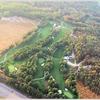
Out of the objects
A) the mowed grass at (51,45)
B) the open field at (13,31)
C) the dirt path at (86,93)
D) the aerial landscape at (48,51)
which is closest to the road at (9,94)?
the aerial landscape at (48,51)

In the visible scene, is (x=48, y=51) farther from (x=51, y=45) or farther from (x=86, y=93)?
(x=86, y=93)

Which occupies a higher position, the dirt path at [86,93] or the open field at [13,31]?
the open field at [13,31]

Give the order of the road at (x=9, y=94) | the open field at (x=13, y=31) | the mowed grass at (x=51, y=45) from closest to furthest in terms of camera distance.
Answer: the road at (x=9, y=94), the mowed grass at (x=51, y=45), the open field at (x=13, y=31)

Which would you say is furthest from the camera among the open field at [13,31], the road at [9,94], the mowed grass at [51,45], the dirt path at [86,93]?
the open field at [13,31]

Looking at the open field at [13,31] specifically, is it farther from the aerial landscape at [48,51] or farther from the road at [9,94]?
the road at [9,94]

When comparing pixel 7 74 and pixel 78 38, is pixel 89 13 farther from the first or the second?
pixel 7 74

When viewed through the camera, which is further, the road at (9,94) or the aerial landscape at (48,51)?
the aerial landscape at (48,51)

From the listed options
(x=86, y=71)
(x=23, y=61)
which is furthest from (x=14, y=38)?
(x=86, y=71)

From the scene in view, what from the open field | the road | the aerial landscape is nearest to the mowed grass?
the aerial landscape

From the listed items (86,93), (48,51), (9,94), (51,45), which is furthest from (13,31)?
(86,93)
